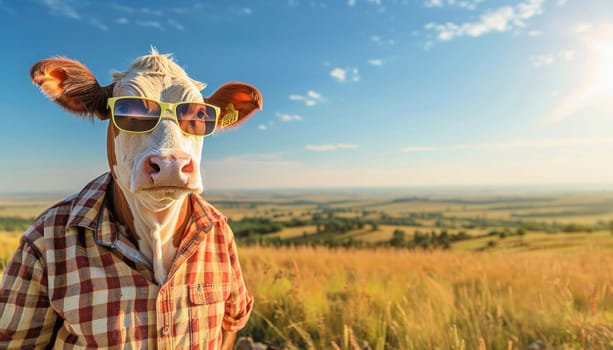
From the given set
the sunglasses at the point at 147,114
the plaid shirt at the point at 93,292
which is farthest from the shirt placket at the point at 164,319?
the sunglasses at the point at 147,114

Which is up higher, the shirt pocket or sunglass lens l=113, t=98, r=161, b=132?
sunglass lens l=113, t=98, r=161, b=132

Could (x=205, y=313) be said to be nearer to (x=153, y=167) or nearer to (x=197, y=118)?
(x=153, y=167)

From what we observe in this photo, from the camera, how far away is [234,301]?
2.64 meters

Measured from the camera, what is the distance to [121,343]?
2043 mm

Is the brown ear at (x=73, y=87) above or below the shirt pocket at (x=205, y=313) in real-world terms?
above

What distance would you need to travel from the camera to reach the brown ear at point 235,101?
2756 millimetres

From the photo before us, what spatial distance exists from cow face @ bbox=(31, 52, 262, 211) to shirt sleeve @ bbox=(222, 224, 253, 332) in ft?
2.41

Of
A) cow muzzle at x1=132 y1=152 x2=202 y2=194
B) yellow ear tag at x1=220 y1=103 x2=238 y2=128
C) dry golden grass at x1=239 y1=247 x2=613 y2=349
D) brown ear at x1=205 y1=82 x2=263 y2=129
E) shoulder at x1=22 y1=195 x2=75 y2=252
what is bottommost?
dry golden grass at x1=239 y1=247 x2=613 y2=349

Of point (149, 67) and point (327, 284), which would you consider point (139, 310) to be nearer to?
point (149, 67)

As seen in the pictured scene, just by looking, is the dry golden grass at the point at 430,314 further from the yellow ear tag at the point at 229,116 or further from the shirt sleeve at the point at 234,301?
the yellow ear tag at the point at 229,116

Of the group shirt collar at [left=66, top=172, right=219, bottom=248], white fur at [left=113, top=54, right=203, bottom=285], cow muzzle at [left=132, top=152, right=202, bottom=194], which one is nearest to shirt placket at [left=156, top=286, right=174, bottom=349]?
white fur at [left=113, top=54, right=203, bottom=285]

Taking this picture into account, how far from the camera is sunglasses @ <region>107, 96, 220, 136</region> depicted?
2.10 m

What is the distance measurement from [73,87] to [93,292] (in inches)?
46.9

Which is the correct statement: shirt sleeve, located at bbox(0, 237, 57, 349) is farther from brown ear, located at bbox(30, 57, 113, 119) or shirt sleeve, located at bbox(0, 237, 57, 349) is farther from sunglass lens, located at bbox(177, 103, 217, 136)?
sunglass lens, located at bbox(177, 103, 217, 136)
